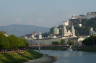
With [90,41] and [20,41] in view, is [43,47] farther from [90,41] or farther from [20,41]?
[20,41]

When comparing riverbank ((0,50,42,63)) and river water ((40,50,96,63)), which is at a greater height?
riverbank ((0,50,42,63))

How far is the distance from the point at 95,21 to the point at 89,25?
3681mm

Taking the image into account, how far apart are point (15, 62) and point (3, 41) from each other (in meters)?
18.7

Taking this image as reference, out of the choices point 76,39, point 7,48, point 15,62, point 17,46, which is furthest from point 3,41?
point 76,39

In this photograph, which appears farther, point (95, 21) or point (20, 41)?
point (95, 21)

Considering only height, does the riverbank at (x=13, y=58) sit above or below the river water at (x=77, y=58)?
above

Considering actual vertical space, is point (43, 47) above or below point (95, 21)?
below

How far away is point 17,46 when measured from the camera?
249ft

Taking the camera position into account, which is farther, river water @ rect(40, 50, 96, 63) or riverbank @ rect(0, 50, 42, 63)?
river water @ rect(40, 50, 96, 63)

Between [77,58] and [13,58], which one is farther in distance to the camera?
[77,58]

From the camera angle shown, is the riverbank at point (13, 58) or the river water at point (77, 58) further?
the river water at point (77, 58)

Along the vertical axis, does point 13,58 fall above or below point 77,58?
above

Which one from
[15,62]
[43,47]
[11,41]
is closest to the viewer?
[15,62]

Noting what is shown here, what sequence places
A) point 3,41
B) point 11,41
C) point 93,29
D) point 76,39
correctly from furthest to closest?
point 93,29
point 76,39
point 11,41
point 3,41
